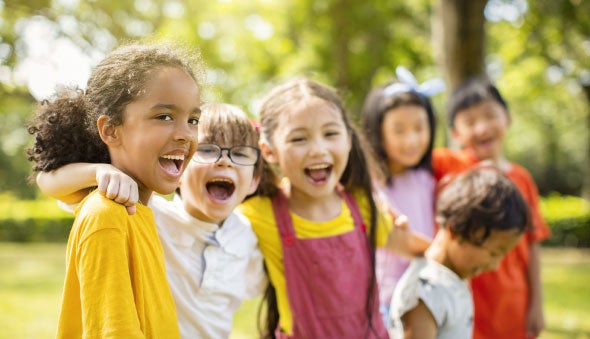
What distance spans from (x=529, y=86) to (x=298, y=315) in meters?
19.6

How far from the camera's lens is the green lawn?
20.3 feet

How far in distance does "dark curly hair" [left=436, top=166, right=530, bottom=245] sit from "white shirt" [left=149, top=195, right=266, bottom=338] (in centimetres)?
107

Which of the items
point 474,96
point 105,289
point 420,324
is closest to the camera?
point 105,289

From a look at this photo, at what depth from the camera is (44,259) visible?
13547mm

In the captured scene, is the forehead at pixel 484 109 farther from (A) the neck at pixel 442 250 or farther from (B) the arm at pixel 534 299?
(A) the neck at pixel 442 250

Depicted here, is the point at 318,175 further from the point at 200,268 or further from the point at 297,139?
the point at 200,268

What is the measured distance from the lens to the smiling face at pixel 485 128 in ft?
12.3

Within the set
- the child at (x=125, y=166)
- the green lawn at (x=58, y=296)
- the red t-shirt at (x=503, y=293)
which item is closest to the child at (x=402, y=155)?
the red t-shirt at (x=503, y=293)

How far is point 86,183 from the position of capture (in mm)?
1830

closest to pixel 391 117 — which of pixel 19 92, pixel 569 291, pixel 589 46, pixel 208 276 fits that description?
pixel 208 276

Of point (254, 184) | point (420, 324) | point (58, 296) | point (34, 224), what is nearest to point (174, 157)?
point (254, 184)

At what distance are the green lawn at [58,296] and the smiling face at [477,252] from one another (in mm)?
3541

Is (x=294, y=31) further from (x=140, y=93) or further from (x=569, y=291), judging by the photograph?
(x=140, y=93)

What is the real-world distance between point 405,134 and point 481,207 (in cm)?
83
